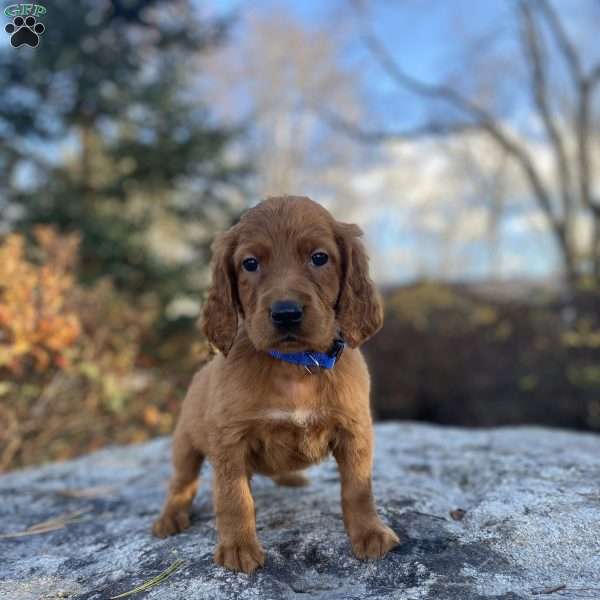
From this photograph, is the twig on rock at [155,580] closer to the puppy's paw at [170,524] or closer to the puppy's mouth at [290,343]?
the puppy's paw at [170,524]

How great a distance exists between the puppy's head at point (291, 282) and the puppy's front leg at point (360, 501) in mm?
464

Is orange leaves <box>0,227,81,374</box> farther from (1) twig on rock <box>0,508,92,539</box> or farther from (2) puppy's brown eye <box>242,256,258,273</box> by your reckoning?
(2) puppy's brown eye <box>242,256,258,273</box>

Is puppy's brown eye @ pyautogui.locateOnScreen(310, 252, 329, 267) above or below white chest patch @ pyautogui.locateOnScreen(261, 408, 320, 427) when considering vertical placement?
above

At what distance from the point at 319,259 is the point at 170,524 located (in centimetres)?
159

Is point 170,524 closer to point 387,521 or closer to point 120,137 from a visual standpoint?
point 387,521

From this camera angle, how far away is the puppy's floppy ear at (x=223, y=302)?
284 cm

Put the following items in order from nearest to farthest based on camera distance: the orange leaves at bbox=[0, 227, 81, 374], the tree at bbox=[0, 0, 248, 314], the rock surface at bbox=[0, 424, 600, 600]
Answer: the rock surface at bbox=[0, 424, 600, 600]
the orange leaves at bbox=[0, 227, 81, 374]
the tree at bbox=[0, 0, 248, 314]

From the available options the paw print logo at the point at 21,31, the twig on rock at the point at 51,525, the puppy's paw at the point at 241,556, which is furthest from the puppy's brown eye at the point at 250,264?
the paw print logo at the point at 21,31

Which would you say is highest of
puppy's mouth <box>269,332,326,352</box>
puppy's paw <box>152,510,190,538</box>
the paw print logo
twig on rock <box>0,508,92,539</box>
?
the paw print logo

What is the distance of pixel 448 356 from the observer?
28.8 feet

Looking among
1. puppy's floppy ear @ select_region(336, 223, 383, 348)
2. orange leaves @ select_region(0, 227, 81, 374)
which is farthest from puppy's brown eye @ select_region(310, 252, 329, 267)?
orange leaves @ select_region(0, 227, 81, 374)

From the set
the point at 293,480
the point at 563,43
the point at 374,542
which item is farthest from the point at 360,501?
the point at 563,43

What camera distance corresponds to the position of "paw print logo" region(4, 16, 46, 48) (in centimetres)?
468

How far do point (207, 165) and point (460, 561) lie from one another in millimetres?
8159
